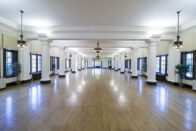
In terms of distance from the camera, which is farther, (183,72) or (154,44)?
(154,44)

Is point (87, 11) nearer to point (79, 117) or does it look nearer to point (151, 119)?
point (79, 117)

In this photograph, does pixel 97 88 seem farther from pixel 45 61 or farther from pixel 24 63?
pixel 24 63

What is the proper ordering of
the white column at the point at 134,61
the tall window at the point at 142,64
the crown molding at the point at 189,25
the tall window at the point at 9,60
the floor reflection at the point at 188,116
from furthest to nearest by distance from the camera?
1. the tall window at the point at 142,64
2. the white column at the point at 134,61
3. the tall window at the point at 9,60
4. the crown molding at the point at 189,25
5. the floor reflection at the point at 188,116

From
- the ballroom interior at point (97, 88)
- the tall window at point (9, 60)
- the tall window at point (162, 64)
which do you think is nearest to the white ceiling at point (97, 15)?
the ballroom interior at point (97, 88)

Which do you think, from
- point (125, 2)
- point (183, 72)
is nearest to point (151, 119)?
point (125, 2)

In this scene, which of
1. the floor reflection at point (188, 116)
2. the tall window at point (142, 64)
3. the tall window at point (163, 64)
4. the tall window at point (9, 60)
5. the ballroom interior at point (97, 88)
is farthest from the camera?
the tall window at point (142, 64)

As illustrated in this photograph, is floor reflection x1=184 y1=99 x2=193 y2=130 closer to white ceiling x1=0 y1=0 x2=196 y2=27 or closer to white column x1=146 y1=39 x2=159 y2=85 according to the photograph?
white ceiling x1=0 y1=0 x2=196 y2=27

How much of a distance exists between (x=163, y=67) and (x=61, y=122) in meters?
12.1

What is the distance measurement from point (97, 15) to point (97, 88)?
430cm

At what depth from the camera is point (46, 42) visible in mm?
10648

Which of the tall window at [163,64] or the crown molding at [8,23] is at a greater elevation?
the crown molding at [8,23]

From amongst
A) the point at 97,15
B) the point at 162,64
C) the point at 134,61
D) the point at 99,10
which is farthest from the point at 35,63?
the point at 162,64

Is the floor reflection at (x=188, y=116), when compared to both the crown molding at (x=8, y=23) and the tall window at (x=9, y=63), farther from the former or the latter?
the tall window at (x=9, y=63)

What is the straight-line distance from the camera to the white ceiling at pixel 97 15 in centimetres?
586
